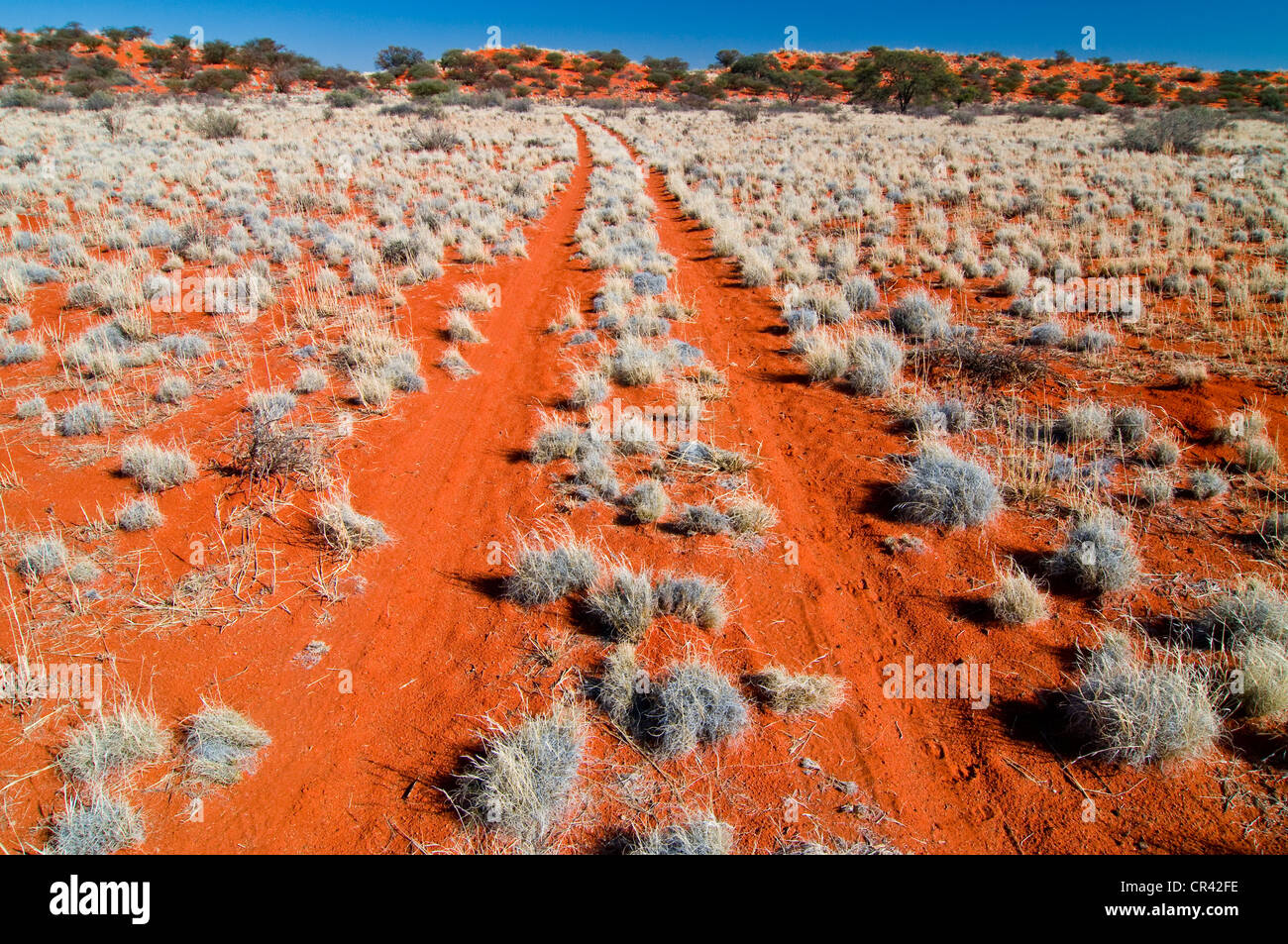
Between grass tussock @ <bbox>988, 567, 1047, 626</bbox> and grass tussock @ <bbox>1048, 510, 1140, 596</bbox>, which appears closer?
grass tussock @ <bbox>988, 567, 1047, 626</bbox>

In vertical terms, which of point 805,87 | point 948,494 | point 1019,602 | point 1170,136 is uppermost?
point 805,87

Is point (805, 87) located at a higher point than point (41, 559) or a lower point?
higher

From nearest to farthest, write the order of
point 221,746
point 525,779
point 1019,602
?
point 525,779 < point 221,746 < point 1019,602

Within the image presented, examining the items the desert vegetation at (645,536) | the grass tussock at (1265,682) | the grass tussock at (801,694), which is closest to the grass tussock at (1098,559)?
the desert vegetation at (645,536)

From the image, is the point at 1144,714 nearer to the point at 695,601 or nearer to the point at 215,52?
the point at 695,601

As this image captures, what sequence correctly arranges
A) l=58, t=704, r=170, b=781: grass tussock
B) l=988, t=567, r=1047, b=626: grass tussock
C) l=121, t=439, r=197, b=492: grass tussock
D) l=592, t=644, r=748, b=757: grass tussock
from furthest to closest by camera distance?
A: l=121, t=439, r=197, b=492: grass tussock < l=988, t=567, r=1047, b=626: grass tussock < l=592, t=644, r=748, b=757: grass tussock < l=58, t=704, r=170, b=781: grass tussock

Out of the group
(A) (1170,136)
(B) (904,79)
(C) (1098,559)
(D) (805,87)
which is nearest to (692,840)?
(C) (1098,559)

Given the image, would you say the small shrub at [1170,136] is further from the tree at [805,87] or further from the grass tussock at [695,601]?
the tree at [805,87]

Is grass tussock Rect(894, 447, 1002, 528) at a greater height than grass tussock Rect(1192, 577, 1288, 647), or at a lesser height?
greater

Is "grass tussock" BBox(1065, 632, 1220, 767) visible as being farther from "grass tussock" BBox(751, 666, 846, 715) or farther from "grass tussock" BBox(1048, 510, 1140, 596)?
"grass tussock" BBox(751, 666, 846, 715)

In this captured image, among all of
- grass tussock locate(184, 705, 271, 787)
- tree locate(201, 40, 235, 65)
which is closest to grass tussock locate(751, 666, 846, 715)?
grass tussock locate(184, 705, 271, 787)

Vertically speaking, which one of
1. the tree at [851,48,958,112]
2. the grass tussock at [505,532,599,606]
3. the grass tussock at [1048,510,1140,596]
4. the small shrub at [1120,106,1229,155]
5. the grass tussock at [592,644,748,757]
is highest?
the tree at [851,48,958,112]

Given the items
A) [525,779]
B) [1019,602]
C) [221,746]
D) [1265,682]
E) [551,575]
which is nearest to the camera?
[525,779]
